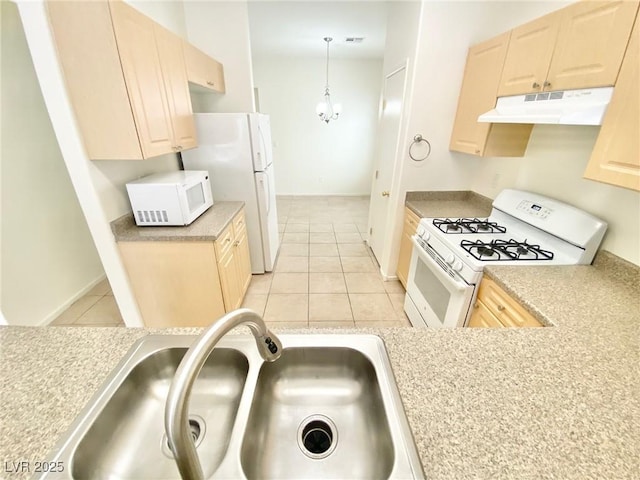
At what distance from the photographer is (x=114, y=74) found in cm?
137

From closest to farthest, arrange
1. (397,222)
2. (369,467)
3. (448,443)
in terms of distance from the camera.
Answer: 1. (448,443)
2. (369,467)
3. (397,222)

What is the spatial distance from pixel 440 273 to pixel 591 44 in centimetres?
128

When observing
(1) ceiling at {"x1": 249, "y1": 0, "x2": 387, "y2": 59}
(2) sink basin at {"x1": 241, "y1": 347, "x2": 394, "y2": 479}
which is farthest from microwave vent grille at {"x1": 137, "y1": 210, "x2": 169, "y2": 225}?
(1) ceiling at {"x1": 249, "y1": 0, "x2": 387, "y2": 59}

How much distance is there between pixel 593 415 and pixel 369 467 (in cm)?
57

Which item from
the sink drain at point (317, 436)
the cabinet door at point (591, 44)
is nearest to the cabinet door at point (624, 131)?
the cabinet door at point (591, 44)

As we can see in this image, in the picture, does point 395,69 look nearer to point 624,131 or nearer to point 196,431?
point 624,131

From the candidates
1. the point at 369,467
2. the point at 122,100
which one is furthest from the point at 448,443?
the point at 122,100

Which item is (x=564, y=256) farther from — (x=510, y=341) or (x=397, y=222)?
(x=397, y=222)

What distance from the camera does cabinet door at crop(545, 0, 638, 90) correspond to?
1100 millimetres

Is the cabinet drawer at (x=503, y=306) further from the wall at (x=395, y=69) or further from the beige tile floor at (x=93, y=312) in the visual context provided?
the beige tile floor at (x=93, y=312)

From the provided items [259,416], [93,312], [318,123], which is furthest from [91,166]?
[318,123]

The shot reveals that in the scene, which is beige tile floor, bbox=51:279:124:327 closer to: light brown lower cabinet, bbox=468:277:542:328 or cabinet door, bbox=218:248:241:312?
cabinet door, bbox=218:248:241:312

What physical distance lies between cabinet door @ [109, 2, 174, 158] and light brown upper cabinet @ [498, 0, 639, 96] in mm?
2187

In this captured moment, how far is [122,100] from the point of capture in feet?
4.63
